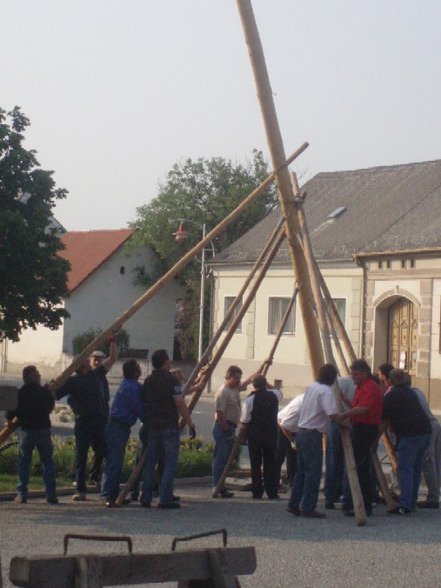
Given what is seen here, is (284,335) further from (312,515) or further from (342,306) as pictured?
(312,515)

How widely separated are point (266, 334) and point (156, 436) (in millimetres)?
31102

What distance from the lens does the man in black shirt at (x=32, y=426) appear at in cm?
1563

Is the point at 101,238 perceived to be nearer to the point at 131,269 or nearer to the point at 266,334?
the point at 131,269

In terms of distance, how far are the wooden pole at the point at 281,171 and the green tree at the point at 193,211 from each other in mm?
47377

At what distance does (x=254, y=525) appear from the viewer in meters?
14.2

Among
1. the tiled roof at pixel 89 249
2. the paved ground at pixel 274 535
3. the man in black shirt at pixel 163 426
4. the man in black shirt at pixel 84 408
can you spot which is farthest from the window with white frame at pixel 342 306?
the man in black shirt at pixel 163 426

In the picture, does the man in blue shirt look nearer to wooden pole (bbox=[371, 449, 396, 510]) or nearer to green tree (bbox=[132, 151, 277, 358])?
wooden pole (bbox=[371, 449, 396, 510])

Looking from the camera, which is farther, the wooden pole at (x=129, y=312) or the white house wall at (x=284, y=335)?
the white house wall at (x=284, y=335)

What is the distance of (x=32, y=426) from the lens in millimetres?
15617

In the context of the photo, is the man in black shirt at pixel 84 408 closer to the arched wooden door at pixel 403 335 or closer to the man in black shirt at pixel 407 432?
the man in black shirt at pixel 407 432

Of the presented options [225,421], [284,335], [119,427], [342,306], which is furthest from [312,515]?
[284,335]

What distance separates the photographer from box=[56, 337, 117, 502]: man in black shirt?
16656mm

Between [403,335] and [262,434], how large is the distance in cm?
2439

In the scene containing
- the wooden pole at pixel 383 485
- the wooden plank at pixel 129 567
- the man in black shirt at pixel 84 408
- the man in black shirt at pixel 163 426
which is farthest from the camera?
the man in black shirt at pixel 84 408
